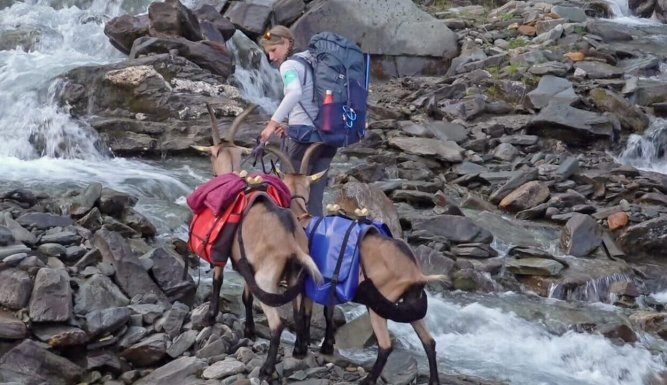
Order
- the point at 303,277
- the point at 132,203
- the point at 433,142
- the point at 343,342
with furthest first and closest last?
the point at 433,142, the point at 132,203, the point at 343,342, the point at 303,277

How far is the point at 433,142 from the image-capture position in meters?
15.1

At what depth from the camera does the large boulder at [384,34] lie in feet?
67.2

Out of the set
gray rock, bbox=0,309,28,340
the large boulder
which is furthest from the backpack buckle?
Result: the large boulder

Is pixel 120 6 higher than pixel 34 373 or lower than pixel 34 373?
higher

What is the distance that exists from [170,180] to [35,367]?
5775 millimetres

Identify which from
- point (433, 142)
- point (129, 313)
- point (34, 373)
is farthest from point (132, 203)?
point (433, 142)

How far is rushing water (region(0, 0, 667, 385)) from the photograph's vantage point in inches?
332

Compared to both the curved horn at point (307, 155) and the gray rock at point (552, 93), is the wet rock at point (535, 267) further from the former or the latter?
the gray rock at point (552, 93)

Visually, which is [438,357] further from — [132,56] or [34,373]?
[132,56]

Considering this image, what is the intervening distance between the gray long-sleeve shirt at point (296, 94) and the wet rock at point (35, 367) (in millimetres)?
2464

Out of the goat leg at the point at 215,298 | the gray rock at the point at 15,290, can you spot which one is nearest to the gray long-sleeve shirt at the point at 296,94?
the goat leg at the point at 215,298

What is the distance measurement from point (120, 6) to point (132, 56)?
17.8 ft

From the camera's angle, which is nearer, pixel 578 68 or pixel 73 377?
pixel 73 377

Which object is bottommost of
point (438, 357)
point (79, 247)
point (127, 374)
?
point (438, 357)
